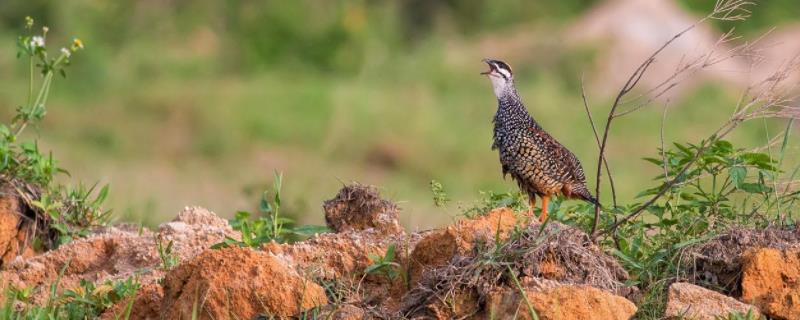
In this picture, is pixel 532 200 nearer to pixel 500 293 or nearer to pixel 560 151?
pixel 560 151

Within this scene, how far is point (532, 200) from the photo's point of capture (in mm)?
6828

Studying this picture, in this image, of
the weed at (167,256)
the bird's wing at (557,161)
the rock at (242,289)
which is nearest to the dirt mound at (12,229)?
the weed at (167,256)

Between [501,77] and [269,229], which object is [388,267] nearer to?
[269,229]

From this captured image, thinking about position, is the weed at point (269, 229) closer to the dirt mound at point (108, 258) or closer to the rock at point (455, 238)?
the dirt mound at point (108, 258)

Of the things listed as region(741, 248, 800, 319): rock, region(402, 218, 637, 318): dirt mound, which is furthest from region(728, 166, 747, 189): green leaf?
region(402, 218, 637, 318): dirt mound

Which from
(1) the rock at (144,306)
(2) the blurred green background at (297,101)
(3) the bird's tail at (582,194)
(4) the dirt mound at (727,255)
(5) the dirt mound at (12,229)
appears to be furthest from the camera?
(2) the blurred green background at (297,101)

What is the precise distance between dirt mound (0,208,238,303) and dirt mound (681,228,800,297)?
6.03 ft

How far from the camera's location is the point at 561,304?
442cm

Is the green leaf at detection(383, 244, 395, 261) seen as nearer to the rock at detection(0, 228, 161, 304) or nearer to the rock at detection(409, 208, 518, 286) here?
the rock at detection(409, 208, 518, 286)

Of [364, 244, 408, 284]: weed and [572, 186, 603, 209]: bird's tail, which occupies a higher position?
[572, 186, 603, 209]: bird's tail

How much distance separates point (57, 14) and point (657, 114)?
246 inches

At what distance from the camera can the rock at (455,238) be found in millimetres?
4844

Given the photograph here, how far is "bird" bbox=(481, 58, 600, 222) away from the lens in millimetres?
6715

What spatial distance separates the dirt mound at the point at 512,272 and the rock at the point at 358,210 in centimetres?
91
